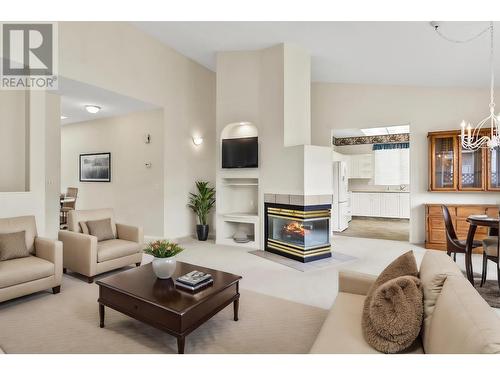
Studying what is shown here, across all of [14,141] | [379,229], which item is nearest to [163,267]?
[14,141]

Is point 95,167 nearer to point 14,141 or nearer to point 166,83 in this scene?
point 166,83

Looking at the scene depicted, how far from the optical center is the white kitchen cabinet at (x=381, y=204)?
320 inches

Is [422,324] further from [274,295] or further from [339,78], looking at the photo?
[339,78]

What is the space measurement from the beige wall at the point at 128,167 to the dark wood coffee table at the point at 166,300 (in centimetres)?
333

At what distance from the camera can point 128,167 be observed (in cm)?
604

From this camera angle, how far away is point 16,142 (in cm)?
367

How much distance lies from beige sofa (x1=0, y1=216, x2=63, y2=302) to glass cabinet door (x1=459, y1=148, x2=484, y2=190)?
6097 mm

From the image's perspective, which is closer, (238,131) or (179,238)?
(238,131)

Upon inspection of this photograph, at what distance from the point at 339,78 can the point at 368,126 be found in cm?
114

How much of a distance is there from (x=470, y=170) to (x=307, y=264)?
134 inches

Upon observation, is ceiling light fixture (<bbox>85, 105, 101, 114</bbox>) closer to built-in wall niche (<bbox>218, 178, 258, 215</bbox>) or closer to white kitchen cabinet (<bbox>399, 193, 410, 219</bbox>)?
built-in wall niche (<bbox>218, 178, 258, 215</bbox>)

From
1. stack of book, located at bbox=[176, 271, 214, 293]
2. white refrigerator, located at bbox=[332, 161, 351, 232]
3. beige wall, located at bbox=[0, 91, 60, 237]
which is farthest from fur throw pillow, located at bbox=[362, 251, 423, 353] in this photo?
white refrigerator, located at bbox=[332, 161, 351, 232]

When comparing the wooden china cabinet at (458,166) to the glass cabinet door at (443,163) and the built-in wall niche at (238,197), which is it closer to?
the glass cabinet door at (443,163)
